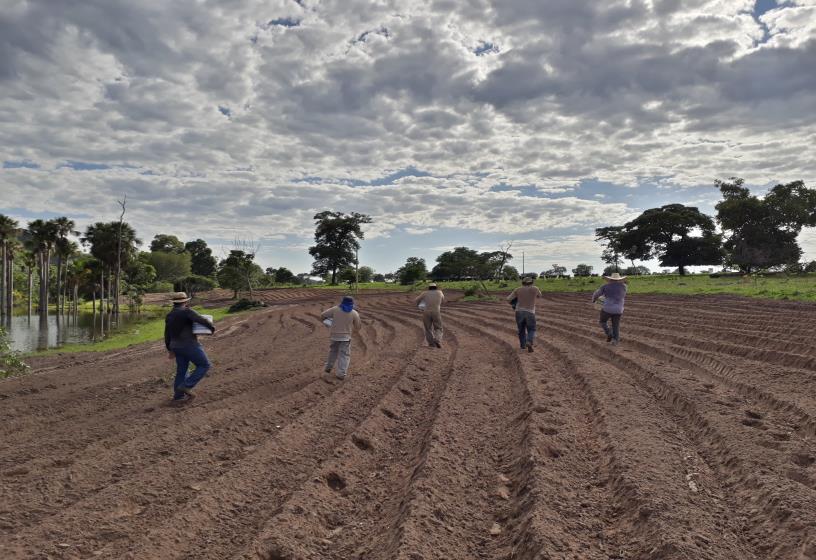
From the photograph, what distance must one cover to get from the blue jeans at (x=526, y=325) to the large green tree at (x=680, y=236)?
191ft

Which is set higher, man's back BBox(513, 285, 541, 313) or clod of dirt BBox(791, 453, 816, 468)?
man's back BBox(513, 285, 541, 313)

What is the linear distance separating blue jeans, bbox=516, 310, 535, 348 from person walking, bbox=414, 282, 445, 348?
2.08 meters

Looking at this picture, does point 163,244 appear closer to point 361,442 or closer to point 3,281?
point 3,281

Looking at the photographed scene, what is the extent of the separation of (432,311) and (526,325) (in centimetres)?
252

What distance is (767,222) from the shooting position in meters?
50.6

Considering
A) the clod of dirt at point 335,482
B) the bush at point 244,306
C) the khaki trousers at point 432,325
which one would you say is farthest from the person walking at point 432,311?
the bush at point 244,306

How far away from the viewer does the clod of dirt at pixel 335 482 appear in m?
5.19

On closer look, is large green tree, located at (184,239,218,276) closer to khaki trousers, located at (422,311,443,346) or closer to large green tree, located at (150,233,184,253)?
large green tree, located at (150,233,184,253)

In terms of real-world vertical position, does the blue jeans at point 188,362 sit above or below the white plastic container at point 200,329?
below

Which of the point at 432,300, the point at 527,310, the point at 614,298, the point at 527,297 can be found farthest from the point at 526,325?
the point at 432,300

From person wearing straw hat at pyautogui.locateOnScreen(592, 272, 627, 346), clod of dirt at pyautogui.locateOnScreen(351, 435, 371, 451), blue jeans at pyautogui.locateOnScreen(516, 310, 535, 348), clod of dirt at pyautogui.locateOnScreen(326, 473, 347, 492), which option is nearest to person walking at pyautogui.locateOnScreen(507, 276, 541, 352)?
blue jeans at pyautogui.locateOnScreen(516, 310, 535, 348)

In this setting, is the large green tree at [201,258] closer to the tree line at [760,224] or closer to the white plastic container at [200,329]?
the tree line at [760,224]

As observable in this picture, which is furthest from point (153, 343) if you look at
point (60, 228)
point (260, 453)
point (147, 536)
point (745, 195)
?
point (745, 195)

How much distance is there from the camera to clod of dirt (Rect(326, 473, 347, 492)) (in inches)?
204
